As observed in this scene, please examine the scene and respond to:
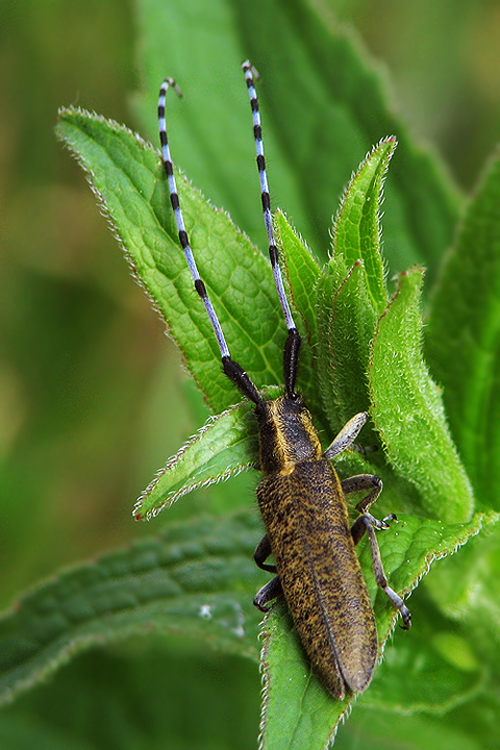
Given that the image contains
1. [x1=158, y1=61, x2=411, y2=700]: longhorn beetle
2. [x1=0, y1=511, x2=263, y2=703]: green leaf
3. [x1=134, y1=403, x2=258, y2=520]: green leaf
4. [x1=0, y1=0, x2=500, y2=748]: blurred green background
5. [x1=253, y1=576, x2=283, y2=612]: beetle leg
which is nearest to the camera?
[x1=134, y1=403, x2=258, y2=520]: green leaf

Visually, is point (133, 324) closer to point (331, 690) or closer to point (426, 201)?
point (426, 201)

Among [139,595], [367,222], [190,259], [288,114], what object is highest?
[288,114]

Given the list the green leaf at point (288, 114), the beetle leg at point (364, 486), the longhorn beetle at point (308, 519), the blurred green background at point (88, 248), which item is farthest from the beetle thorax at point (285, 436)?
the blurred green background at point (88, 248)

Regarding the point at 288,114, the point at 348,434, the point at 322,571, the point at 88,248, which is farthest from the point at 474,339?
the point at 88,248

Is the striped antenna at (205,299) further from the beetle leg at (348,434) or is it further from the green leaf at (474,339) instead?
the green leaf at (474,339)

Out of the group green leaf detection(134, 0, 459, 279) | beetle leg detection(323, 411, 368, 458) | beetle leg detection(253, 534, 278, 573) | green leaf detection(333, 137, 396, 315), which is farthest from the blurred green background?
green leaf detection(333, 137, 396, 315)

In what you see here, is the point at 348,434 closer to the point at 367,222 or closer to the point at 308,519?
the point at 308,519

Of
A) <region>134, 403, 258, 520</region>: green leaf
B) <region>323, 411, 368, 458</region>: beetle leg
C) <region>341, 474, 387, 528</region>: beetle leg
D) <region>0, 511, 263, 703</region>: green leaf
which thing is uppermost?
<region>134, 403, 258, 520</region>: green leaf

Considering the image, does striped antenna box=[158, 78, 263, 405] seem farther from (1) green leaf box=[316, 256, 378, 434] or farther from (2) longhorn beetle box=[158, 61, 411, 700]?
(1) green leaf box=[316, 256, 378, 434]
